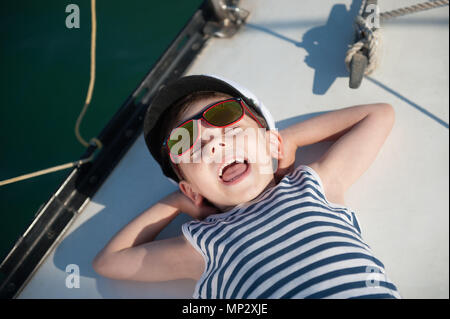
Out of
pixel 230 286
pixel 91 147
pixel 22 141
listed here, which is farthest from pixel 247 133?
pixel 22 141

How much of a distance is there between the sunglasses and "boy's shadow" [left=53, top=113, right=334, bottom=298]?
12.3 inches

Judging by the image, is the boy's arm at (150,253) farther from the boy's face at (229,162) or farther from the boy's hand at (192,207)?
the boy's face at (229,162)

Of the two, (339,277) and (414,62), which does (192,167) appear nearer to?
(339,277)

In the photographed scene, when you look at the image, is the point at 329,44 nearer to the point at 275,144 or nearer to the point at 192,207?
the point at 275,144

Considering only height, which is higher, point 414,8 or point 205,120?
point 414,8

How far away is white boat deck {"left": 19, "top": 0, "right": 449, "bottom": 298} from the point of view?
1180 mm

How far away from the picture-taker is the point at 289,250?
0.97m

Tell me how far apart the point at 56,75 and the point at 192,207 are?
1835 millimetres

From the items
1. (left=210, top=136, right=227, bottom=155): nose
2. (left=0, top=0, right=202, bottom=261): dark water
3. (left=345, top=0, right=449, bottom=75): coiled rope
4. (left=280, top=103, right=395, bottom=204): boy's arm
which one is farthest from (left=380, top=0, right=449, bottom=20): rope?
(left=0, top=0, right=202, bottom=261): dark water
